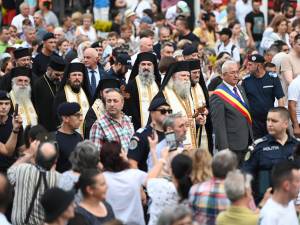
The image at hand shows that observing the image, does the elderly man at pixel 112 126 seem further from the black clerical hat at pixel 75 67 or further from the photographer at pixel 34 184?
the photographer at pixel 34 184

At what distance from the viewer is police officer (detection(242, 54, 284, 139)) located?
54.2 feet

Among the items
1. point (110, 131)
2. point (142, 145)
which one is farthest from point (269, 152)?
point (110, 131)

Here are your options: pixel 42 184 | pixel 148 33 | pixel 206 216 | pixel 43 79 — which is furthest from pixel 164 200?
pixel 148 33

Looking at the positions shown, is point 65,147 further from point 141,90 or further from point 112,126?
point 141,90

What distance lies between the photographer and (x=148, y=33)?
21.7 meters

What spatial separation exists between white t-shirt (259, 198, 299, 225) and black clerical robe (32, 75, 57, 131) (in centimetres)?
626

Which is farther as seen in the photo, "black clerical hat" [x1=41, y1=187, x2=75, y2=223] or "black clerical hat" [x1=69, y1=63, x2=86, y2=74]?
"black clerical hat" [x1=69, y1=63, x2=86, y2=74]

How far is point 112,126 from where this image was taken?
550 inches

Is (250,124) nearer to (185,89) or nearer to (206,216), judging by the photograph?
(185,89)

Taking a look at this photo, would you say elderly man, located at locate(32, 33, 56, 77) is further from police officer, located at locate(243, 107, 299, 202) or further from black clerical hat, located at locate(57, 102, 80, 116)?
police officer, located at locate(243, 107, 299, 202)

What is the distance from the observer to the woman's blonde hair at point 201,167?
1095cm

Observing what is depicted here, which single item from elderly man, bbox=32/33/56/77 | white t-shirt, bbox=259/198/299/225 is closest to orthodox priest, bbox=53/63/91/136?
elderly man, bbox=32/33/56/77

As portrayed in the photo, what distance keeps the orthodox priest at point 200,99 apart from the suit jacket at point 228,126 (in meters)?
0.31

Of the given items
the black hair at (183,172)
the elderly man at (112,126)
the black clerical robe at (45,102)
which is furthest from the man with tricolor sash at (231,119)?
the black hair at (183,172)
